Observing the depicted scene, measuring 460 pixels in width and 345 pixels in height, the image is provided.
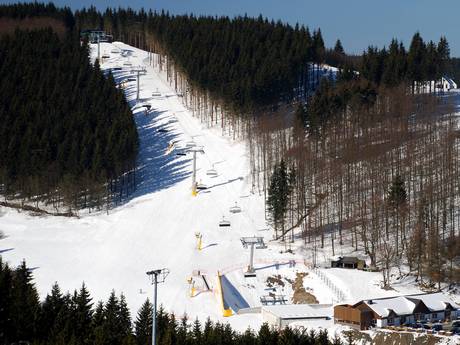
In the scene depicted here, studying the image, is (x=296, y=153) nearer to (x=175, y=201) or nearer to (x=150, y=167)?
(x=175, y=201)

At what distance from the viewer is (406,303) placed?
34562mm

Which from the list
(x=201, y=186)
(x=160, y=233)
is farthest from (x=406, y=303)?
(x=201, y=186)

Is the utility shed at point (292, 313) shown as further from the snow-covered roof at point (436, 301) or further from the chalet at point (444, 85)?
the chalet at point (444, 85)

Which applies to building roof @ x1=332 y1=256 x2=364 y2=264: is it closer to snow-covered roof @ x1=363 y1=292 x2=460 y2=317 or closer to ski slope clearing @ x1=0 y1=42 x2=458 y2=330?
ski slope clearing @ x1=0 y1=42 x2=458 y2=330

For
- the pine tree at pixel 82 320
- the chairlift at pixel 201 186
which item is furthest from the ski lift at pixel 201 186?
the pine tree at pixel 82 320

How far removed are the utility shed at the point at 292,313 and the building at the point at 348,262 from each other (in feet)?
17.5

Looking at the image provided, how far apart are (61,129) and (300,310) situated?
122 feet

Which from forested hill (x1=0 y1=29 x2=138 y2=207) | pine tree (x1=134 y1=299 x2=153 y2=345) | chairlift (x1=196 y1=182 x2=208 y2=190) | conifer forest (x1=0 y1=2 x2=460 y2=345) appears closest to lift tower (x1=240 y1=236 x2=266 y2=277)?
conifer forest (x1=0 y1=2 x2=460 y2=345)

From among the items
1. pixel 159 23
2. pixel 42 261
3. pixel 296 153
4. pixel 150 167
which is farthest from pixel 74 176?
pixel 159 23

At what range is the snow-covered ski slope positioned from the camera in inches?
1624

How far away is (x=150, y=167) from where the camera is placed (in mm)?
64812

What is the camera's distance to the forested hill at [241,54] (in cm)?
7094

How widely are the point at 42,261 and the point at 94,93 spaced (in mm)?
32445

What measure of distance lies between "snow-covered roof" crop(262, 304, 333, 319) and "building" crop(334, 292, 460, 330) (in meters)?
1.41
